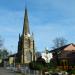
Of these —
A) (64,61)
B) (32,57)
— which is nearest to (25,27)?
(32,57)

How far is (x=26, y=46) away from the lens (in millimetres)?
144250

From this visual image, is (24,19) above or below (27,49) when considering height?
above

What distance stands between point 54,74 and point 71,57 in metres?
29.2

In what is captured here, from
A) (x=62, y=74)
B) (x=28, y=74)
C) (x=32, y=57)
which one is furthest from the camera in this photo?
(x=32, y=57)

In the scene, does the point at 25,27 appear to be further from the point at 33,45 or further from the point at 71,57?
the point at 71,57

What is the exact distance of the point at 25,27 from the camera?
145500mm

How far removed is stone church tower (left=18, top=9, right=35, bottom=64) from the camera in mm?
143250

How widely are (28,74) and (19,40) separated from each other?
95271mm

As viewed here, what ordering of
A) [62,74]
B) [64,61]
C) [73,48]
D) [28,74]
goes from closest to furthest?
1. [62,74]
2. [28,74]
3. [64,61]
4. [73,48]

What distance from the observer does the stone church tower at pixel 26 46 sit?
143 metres

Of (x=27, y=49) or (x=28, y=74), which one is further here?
(x=27, y=49)

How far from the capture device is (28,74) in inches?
2125

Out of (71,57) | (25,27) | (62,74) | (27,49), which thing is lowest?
(62,74)

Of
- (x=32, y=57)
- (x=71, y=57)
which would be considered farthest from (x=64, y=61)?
(x=32, y=57)
